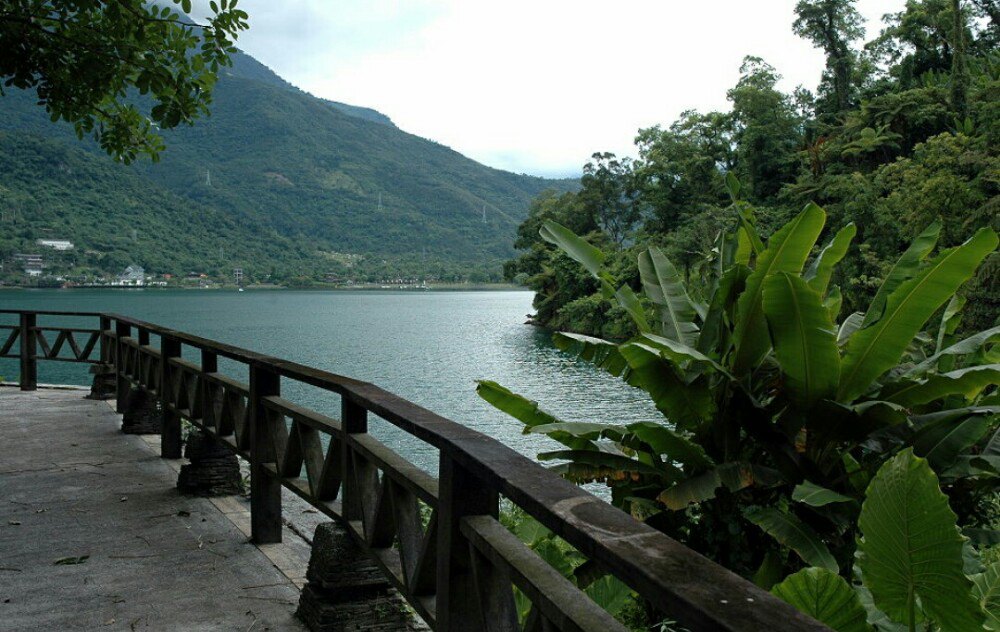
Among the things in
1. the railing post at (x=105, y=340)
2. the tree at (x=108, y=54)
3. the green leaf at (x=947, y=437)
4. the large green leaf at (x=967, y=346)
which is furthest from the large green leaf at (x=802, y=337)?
the railing post at (x=105, y=340)

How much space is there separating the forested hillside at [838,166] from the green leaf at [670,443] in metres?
16.7

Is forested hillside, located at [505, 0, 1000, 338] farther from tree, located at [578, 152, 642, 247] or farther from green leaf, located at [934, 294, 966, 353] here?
green leaf, located at [934, 294, 966, 353]

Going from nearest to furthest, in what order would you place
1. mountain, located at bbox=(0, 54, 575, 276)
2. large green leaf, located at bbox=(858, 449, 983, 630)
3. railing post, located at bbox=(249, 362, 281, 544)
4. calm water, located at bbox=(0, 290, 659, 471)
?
large green leaf, located at bbox=(858, 449, 983, 630) < railing post, located at bbox=(249, 362, 281, 544) < calm water, located at bbox=(0, 290, 659, 471) < mountain, located at bbox=(0, 54, 575, 276)

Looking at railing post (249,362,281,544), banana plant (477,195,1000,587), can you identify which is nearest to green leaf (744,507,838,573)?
banana plant (477,195,1000,587)

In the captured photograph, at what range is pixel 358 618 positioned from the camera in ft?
10.8

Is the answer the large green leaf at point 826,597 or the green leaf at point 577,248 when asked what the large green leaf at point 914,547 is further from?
the green leaf at point 577,248

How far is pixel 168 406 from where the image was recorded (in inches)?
242

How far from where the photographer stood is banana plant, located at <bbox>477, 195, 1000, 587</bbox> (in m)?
3.77

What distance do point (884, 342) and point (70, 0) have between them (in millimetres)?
5254

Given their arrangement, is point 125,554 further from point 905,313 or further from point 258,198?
point 258,198

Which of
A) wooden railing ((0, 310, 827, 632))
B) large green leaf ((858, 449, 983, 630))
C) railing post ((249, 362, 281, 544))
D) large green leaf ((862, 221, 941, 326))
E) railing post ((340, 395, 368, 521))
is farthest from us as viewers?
large green leaf ((862, 221, 941, 326))

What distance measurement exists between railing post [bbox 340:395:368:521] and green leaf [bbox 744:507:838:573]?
195 centimetres

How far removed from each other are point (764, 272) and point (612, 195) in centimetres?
5689

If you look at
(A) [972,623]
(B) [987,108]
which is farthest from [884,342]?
(B) [987,108]
